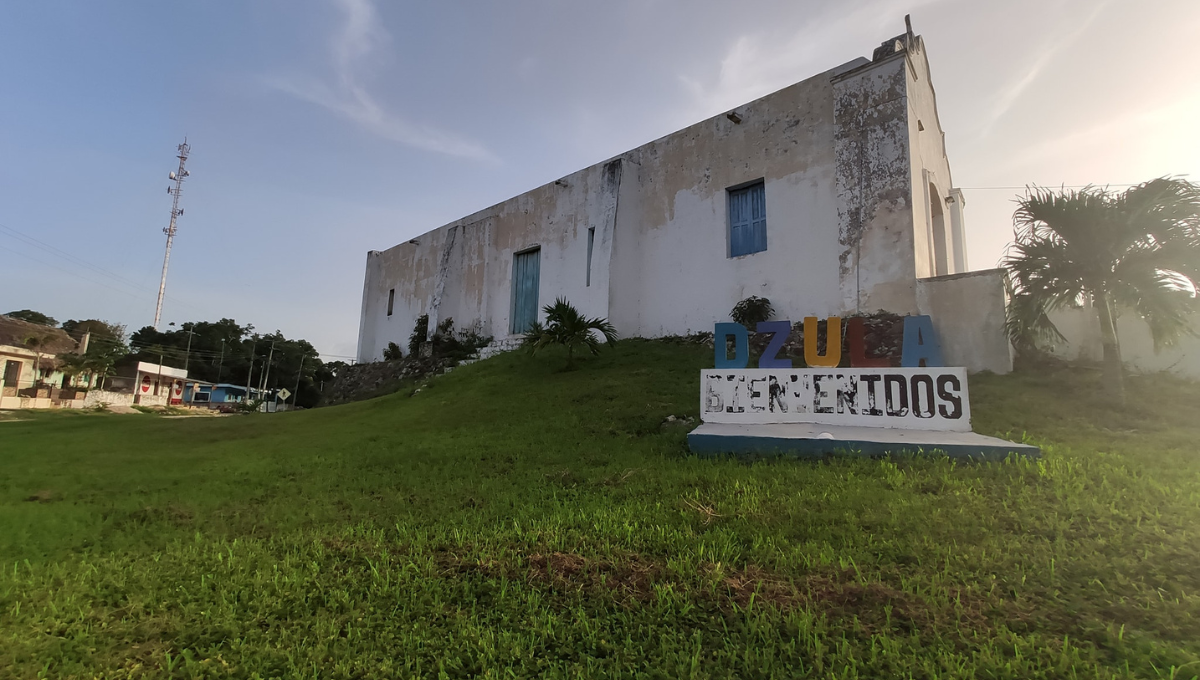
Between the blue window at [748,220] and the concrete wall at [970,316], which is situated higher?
the blue window at [748,220]

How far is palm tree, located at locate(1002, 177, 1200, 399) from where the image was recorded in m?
6.68

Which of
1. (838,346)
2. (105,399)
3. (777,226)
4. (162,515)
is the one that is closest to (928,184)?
(777,226)

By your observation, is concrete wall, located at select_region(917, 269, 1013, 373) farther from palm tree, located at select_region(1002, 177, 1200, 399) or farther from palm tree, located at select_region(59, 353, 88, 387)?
palm tree, located at select_region(59, 353, 88, 387)


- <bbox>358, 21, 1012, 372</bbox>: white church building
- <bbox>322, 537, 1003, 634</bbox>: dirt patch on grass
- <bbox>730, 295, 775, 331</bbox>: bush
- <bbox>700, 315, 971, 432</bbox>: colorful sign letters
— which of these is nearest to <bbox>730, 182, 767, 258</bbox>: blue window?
<bbox>358, 21, 1012, 372</bbox>: white church building

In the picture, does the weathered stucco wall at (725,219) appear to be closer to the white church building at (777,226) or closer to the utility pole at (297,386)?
the white church building at (777,226)

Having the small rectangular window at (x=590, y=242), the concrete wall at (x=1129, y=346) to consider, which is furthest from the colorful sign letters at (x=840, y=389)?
the small rectangular window at (x=590, y=242)

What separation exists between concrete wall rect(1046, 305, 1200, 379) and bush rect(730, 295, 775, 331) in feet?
14.0

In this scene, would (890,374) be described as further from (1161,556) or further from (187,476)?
(187,476)

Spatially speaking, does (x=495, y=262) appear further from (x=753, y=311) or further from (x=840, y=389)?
(x=840, y=389)

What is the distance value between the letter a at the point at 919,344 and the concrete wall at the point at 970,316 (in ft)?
10.5

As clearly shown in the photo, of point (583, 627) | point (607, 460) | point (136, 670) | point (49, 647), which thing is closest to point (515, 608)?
point (583, 627)

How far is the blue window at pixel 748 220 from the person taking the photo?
36.6 ft

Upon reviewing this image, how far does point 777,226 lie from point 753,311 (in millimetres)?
1754

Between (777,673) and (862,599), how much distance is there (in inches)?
26.4
